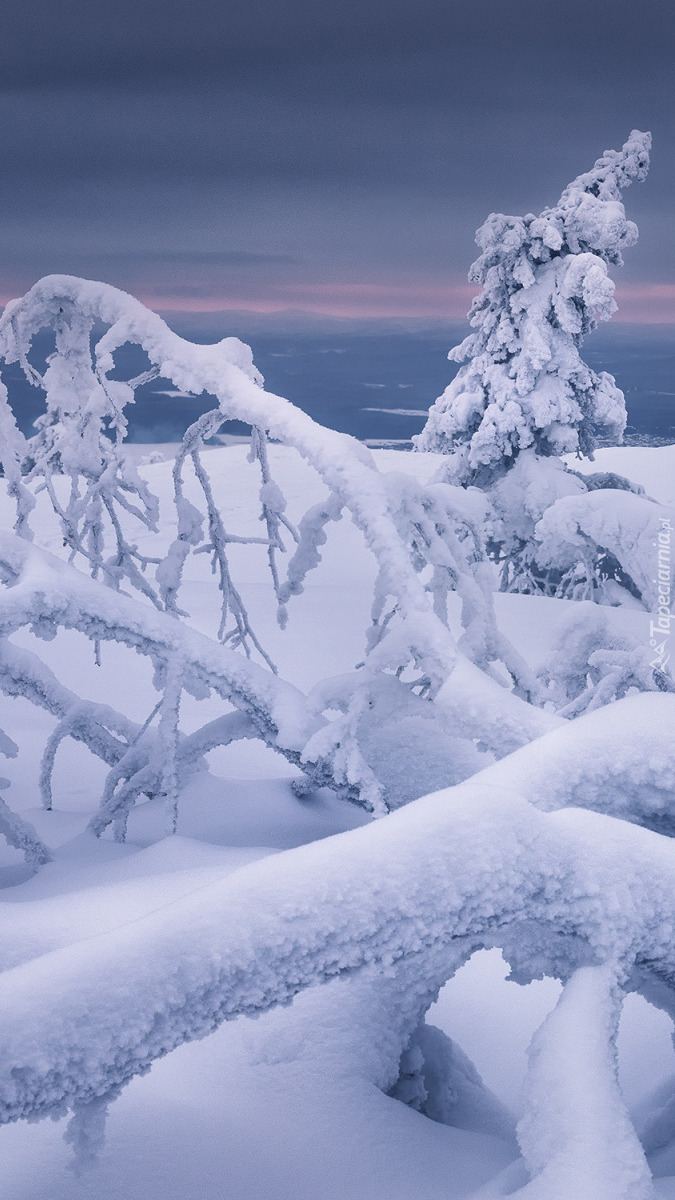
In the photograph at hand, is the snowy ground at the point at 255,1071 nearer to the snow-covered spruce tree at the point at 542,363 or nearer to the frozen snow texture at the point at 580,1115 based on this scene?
the frozen snow texture at the point at 580,1115

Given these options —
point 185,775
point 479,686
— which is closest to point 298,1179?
point 479,686

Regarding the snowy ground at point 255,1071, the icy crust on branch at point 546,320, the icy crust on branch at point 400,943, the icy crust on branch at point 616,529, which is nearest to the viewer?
the icy crust on branch at point 400,943

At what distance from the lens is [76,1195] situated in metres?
1.49

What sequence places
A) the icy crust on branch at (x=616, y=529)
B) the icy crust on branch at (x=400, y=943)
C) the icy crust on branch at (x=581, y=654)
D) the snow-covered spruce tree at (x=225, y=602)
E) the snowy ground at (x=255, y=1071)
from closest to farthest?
the icy crust on branch at (x=400, y=943), the snowy ground at (x=255, y=1071), the snow-covered spruce tree at (x=225, y=602), the icy crust on branch at (x=581, y=654), the icy crust on branch at (x=616, y=529)

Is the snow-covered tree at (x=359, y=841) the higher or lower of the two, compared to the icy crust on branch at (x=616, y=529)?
lower

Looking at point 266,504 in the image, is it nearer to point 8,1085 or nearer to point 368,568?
point 8,1085

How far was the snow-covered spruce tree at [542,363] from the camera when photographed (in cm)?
1017

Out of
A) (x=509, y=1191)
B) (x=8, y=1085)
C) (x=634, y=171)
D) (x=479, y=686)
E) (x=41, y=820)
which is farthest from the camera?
(x=634, y=171)

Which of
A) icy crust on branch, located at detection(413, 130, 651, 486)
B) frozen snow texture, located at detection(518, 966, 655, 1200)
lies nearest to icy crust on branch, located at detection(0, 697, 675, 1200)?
frozen snow texture, located at detection(518, 966, 655, 1200)

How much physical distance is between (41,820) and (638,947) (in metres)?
3.05

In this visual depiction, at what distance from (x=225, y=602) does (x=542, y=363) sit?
7575 mm

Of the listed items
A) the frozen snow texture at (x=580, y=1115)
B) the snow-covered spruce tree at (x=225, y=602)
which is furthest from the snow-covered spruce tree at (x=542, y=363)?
the frozen snow texture at (x=580, y=1115)

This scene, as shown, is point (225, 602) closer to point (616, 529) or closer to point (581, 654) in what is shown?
point (581, 654)

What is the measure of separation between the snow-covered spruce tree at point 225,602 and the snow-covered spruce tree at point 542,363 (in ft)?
21.1
